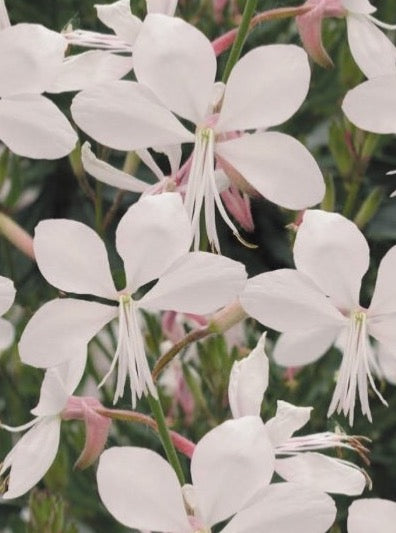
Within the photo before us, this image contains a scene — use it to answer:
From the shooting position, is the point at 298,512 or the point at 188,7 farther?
the point at 188,7

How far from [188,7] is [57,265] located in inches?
18.0

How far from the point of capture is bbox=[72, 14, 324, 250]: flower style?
460mm

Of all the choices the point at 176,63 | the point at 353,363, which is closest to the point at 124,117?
the point at 176,63

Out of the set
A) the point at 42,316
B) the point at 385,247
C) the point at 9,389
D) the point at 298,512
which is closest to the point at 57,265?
the point at 42,316

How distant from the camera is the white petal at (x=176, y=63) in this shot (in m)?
0.46

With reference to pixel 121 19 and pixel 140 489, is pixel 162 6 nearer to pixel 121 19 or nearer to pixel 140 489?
pixel 121 19

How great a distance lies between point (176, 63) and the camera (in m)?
0.46

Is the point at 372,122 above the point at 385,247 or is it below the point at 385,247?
above

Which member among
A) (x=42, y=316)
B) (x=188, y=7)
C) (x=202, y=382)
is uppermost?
(x=42, y=316)

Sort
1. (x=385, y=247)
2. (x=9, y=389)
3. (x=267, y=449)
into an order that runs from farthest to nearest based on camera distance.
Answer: (x=385, y=247) → (x=9, y=389) → (x=267, y=449)

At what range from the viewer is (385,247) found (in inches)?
38.5

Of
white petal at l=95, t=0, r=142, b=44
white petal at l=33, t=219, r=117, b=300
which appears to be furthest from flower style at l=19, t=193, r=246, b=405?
white petal at l=95, t=0, r=142, b=44

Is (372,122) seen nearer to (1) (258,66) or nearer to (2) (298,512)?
(1) (258,66)

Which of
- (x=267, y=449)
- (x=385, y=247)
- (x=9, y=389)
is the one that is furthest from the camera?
(x=385, y=247)
